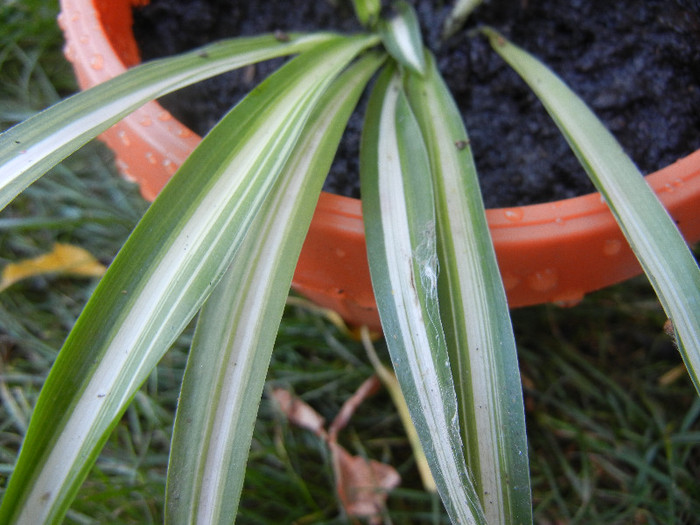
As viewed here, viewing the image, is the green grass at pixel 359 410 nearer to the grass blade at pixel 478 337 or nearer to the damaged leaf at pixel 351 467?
the damaged leaf at pixel 351 467

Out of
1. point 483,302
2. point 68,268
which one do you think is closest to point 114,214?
A: point 68,268

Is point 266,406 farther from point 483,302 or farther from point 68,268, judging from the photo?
point 483,302

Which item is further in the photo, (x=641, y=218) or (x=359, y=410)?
(x=359, y=410)

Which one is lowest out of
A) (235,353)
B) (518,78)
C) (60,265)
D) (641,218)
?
(235,353)

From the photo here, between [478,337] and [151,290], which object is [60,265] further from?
[478,337]

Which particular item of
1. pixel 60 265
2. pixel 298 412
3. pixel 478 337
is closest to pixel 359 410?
pixel 298 412

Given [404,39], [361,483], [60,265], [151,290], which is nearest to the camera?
[151,290]

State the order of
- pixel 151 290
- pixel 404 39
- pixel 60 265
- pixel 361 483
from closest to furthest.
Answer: pixel 151 290 → pixel 404 39 → pixel 361 483 → pixel 60 265
